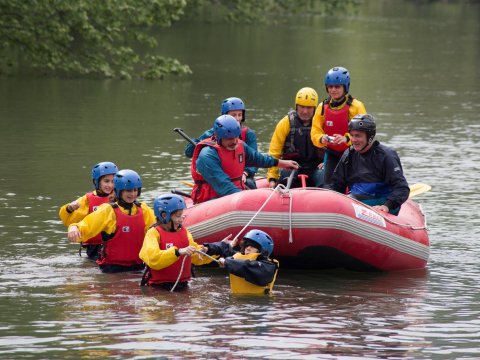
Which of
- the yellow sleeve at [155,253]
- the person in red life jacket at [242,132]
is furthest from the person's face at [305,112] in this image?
the yellow sleeve at [155,253]

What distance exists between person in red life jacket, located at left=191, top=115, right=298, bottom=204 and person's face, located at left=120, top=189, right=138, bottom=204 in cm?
107

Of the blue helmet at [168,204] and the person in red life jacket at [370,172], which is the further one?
the person in red life jacket at [370,172]

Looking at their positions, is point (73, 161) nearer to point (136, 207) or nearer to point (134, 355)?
point (136, 207)

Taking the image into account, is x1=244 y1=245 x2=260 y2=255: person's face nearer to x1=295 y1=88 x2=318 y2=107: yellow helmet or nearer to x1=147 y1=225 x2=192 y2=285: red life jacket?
x1=147 y1=225 x2=192 y2=285: red life jacket

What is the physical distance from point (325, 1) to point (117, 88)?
30907 mm

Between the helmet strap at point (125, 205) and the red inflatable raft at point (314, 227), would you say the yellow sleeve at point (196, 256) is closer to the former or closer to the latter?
the red inflatable raft at point (314, 227)

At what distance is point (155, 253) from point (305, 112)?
352 cm

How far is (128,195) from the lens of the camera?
10438 millimetres

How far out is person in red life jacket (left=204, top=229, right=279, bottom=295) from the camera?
31.6 ft

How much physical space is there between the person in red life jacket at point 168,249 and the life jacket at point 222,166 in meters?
1.60

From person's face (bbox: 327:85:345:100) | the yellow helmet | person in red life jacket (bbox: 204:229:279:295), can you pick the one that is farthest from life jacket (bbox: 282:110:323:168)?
person in red life jacket (bbox: 204:229:279:295)

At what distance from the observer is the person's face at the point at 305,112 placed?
12.5 m

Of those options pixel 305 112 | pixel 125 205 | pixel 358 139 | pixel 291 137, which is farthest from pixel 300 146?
pixel 125 205

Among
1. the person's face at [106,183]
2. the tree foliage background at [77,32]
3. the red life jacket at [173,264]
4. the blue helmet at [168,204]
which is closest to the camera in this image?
the blue helmet at [168,204]
